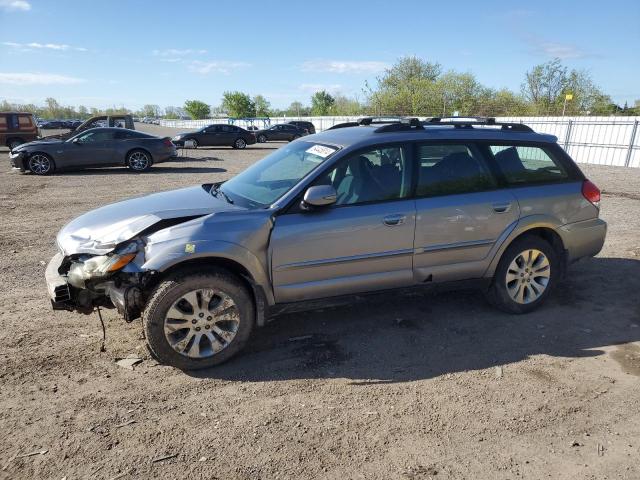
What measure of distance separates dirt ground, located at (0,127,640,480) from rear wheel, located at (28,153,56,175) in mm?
11045

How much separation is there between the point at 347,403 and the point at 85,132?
1454cm

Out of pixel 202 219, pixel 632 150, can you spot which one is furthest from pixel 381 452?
pixel 632 150

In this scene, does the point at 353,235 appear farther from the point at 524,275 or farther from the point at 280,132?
the point at 280,132

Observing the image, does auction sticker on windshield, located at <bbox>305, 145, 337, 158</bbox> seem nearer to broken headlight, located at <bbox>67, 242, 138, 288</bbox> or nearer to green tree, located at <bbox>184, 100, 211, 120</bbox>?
broken headlight, located at <bbox>67, 242, 138, 288</bbox>

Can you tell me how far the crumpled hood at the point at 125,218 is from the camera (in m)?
3.48

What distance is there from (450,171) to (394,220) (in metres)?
0.79

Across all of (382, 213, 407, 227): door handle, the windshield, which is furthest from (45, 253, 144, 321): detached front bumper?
(382, 213, 407, 227): door handle

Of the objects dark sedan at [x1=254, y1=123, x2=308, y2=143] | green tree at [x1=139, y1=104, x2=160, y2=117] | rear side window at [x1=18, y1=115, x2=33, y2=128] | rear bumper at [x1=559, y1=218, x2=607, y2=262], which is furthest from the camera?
green tree at [x1=139, y1=104, x2=160, y2=117]

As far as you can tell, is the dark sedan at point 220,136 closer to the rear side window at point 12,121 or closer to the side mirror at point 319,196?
the rear side window at point 12,121

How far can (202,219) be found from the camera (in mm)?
3465

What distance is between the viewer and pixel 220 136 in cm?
2725

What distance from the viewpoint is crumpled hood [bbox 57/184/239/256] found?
3.48 metres

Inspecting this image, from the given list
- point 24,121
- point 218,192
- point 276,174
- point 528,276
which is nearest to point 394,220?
point 276,174

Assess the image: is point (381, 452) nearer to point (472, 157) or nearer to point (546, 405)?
point (546, 405)
